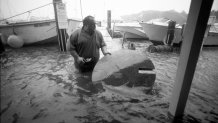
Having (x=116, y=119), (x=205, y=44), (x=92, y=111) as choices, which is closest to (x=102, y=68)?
(x=92, y=111)

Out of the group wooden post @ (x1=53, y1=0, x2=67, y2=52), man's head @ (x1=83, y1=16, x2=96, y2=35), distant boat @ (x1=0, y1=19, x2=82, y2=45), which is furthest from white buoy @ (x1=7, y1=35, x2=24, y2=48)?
man's head @ (x1=83, y1=16, x2=96, y2=35)

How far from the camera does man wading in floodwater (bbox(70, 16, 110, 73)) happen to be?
4.27 metres

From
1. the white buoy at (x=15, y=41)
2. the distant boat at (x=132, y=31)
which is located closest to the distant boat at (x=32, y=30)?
the white buoy at (x=15, y=41)

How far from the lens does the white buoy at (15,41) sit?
29.9ft

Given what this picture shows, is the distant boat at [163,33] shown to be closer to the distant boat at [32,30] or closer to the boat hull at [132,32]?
the boat hull at [132,32]

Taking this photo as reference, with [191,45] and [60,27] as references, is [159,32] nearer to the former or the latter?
[60,27]

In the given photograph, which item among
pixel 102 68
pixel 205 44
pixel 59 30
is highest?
pixel 59 30

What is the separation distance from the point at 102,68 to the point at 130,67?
90cm

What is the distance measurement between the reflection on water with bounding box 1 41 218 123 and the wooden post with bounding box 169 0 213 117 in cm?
72

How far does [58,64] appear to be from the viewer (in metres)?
6.17

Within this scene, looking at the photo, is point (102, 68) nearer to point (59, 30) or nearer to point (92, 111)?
point (92, 111)

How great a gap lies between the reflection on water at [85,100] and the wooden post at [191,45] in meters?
0.72

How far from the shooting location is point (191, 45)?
7.07 feet

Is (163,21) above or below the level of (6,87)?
above
